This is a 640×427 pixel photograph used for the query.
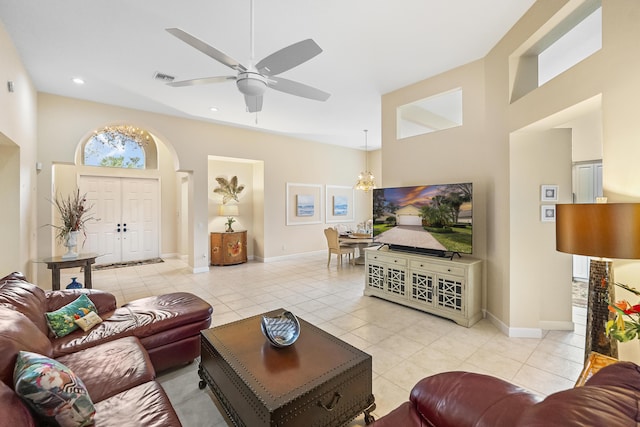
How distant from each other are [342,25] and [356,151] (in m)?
6.56

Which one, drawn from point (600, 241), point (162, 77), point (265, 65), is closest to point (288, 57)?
point (265, 65)

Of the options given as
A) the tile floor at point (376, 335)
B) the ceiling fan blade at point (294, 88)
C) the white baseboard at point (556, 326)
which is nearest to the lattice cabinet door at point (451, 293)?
the tile floor at point (376, 335)

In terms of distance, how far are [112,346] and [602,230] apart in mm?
3258

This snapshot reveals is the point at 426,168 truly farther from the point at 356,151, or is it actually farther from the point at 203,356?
the point at 356,151

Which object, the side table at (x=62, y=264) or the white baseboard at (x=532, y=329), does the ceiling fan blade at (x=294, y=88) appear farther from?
the side table at (x=62, y=264)

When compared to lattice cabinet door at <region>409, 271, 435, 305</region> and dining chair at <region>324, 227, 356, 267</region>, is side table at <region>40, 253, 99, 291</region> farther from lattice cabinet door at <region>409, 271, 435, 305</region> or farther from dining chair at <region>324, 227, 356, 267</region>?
lattice cabinet door at <region>409, 271, 435, 305</region>

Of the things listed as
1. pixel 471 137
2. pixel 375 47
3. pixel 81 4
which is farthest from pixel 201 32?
pixel 471 137

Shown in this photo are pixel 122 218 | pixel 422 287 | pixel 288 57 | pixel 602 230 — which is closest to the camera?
pixel 602 230

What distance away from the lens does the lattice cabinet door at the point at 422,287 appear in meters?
3.66

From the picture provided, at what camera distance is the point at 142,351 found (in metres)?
2.00

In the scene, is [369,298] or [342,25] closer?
[342,25]

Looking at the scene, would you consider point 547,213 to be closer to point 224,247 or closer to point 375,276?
point 375,276

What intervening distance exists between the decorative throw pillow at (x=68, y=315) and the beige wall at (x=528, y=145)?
13.4 feet

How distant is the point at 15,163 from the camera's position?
3607 millimetres
